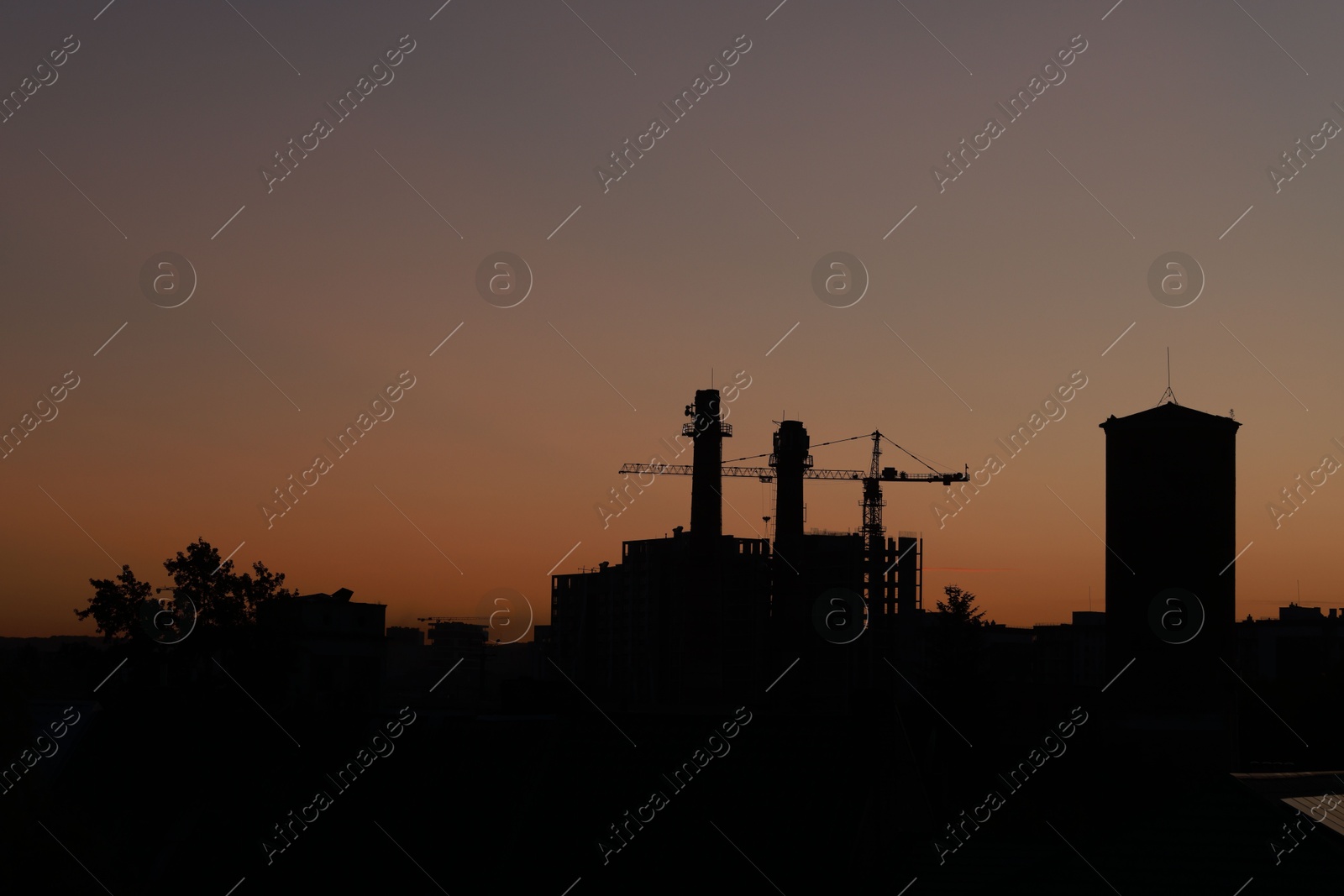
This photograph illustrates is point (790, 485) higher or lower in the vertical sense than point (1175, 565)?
higher

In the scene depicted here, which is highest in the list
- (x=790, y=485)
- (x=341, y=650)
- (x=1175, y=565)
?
(x=790, y=485)

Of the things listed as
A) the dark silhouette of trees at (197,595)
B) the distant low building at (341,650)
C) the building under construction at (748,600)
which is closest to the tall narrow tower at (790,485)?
the building under construction at (748,600)

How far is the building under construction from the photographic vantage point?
100250 mm

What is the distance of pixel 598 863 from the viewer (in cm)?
2828

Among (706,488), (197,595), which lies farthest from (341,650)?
(197,595)

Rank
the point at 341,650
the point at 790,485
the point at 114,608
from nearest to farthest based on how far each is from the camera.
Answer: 1. the point at 114,608
2. the point at 341,650
3. the point at 790,485

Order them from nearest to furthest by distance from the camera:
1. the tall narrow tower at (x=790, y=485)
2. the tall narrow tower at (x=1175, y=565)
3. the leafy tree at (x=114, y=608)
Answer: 1. the leafy tree at (x=114, y=608)
2. the tall narrow tower at (x=1175, y=565)
3. the tall narrow tower at (x=790, y=485)

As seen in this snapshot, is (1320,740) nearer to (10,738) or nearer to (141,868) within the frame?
(141,868)

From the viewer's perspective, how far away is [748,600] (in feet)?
375

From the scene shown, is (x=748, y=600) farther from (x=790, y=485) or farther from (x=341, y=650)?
(x=341, y=650)

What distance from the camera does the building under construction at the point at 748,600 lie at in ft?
329

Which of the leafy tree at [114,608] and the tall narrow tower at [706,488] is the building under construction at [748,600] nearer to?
the tall narrow tower at [706,488]

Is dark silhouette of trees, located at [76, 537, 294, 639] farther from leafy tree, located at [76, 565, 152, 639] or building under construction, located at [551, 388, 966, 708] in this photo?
building under construction, located at [551, 388, 966, 708]

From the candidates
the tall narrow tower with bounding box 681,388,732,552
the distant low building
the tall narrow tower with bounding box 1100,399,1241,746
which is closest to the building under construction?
the tall narrow tower with bounding box 681,388,732,552
